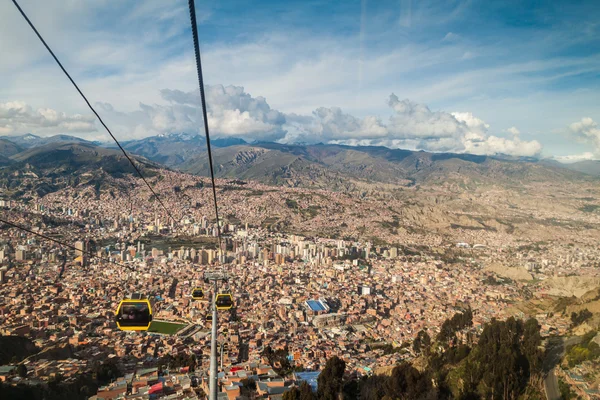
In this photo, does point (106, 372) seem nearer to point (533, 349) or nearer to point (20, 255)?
point (533, 349)

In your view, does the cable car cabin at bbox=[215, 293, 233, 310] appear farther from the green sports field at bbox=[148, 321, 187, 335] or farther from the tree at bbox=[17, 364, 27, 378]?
the green sports field at bbox=[148, 321, 187, 335]

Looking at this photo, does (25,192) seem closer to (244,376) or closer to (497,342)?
(244,376)

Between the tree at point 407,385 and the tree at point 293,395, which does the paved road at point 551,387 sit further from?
the tree at point 293,395

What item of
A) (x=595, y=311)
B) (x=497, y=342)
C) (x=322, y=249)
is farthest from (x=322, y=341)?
(x=322, y=249)

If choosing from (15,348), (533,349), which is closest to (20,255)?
(15,348)

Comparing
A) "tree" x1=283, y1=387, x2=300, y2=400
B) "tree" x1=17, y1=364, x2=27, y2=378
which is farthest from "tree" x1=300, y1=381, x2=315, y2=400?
"tree" x1=17, y1=364, x2=27, y2=378

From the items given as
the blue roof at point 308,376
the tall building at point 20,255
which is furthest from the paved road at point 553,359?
the tall building at point 20,255
